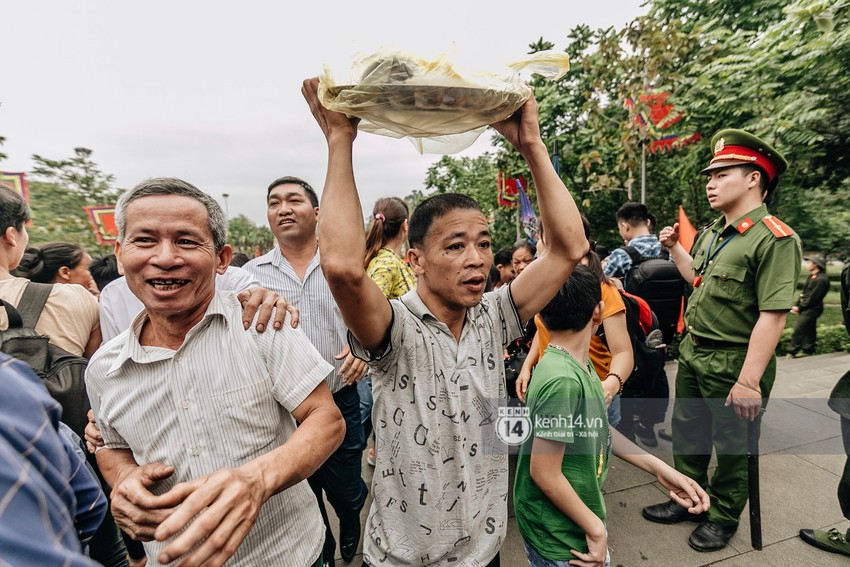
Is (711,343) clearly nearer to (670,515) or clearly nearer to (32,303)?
(670,515)

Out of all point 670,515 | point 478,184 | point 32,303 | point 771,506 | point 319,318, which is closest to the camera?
point 32,303

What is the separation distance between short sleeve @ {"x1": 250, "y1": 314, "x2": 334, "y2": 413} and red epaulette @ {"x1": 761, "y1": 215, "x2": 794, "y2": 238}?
2.67 m

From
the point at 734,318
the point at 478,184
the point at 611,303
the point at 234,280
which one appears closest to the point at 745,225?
the point at 734,318

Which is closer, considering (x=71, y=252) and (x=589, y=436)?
(x=589, y=436)

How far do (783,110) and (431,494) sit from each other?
6505 mm

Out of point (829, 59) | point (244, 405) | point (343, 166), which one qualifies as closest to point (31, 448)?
point (244, 405)

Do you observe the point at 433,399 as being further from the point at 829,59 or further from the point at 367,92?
the point at 829,59

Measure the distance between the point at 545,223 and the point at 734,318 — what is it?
181 centimetres

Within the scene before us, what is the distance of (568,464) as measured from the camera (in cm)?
150

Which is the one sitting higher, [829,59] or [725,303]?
[829,59]

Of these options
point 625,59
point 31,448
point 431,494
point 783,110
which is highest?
point 625,59

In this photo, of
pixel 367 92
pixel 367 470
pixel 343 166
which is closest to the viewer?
pixel 367 92

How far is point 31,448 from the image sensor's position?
65cm

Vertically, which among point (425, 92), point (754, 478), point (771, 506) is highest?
point (425, 92)
